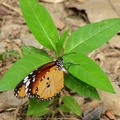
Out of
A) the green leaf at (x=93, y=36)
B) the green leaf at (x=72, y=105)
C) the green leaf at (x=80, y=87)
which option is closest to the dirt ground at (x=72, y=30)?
the green leaf at (x=72, y=105)

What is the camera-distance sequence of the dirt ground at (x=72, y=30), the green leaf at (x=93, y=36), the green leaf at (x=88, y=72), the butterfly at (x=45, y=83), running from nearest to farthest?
the green leaf at (x=88, y=72) < the butterfly at (x=45, y=83) < the green leaf at (x=93, y=36) < the dirt ground at (x=72, y=30)

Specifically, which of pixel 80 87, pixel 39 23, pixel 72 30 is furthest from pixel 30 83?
pixel 72 30

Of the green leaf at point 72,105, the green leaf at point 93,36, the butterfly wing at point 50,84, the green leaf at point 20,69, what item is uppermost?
the green leaf at point 93,36

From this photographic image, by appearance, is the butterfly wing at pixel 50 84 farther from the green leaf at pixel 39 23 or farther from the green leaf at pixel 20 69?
the green leaf at pixel 39 23

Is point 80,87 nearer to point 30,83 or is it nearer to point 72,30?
point 30,83

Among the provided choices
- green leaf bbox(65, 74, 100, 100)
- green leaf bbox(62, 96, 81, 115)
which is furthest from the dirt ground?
green leaf bbox(65, 74, 100, 100)
